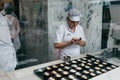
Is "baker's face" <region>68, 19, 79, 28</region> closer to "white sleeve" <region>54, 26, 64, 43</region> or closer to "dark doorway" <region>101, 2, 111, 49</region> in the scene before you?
"white sleeve" <region>54, 26, 64, 43</region>

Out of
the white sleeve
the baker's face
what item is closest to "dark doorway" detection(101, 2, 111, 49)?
the baker's face

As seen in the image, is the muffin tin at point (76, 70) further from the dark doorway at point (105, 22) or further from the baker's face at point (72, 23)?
the dark doorway at point (105, 22)

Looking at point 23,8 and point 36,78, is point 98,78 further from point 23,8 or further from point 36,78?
point 23,8

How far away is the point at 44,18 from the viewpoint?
3076mm

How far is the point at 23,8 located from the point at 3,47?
1.02 m

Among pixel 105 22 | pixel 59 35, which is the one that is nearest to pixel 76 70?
pixel 59 35

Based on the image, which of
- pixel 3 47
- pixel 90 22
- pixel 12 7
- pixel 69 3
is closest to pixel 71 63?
pixel 3 47

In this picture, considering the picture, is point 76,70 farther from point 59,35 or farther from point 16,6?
point 16,6

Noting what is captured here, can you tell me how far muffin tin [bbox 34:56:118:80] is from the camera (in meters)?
1.47

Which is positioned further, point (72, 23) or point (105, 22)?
point (105, 22)

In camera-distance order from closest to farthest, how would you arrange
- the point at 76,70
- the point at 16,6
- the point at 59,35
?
the point at 76,70, the point at 59,35, the point at 16,6

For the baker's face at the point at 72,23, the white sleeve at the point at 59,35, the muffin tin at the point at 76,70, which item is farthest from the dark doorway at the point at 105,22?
the muffin tin at the point at 76,70

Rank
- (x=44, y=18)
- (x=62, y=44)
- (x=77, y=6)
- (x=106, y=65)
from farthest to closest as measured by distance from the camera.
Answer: (x=77, y=6) < (x=44, y=18) < (x=62, y=44) < (x=106, y=65)

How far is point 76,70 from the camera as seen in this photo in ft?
5.26
